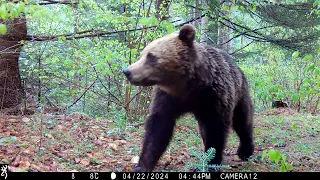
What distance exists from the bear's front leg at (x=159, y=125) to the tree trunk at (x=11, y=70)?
4.15 metres

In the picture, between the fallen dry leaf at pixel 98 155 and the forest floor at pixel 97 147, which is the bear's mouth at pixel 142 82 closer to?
the forest floor at pixel 97 147

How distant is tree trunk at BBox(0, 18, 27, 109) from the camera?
24.6 feet

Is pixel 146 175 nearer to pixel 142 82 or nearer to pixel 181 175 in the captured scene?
pixel 181 175

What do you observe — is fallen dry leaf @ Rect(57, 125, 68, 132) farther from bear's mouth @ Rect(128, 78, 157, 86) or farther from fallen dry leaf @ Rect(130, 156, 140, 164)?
bear's mouth @ Rect(128, 78, 157, 86)

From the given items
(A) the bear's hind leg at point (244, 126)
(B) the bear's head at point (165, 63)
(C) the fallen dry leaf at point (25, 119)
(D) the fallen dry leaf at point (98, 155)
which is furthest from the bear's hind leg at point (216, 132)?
(C) the fallen dry leaf at point (25, 119)

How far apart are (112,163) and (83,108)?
6.18m

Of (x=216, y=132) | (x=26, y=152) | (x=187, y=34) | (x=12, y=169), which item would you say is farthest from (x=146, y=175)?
(x=187, y=34)

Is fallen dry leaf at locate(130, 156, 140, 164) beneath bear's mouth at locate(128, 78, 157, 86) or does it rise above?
beneath

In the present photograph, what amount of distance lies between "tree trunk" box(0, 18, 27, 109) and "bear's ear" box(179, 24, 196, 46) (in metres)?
4.37

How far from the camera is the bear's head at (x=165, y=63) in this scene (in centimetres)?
429

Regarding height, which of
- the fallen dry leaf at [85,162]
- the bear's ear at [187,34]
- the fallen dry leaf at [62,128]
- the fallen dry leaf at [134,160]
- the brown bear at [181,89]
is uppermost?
the bear's ear at [187,34]

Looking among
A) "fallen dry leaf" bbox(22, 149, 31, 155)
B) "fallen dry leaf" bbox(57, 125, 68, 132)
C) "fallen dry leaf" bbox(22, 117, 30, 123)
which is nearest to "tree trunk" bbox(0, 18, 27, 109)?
"fallen dry leaf" bbox(22, 117, 30, 123)

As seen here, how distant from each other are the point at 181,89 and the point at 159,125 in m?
0.61

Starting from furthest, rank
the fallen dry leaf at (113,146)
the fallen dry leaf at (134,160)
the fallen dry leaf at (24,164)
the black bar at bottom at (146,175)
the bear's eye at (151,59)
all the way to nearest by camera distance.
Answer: the fallen dry leaf at (113,146), the fallen dry leaf at (134,160), the bear's eye at (151,59), the fallen dry leaf at (24,164), the black bar at bottom at (146,175)
